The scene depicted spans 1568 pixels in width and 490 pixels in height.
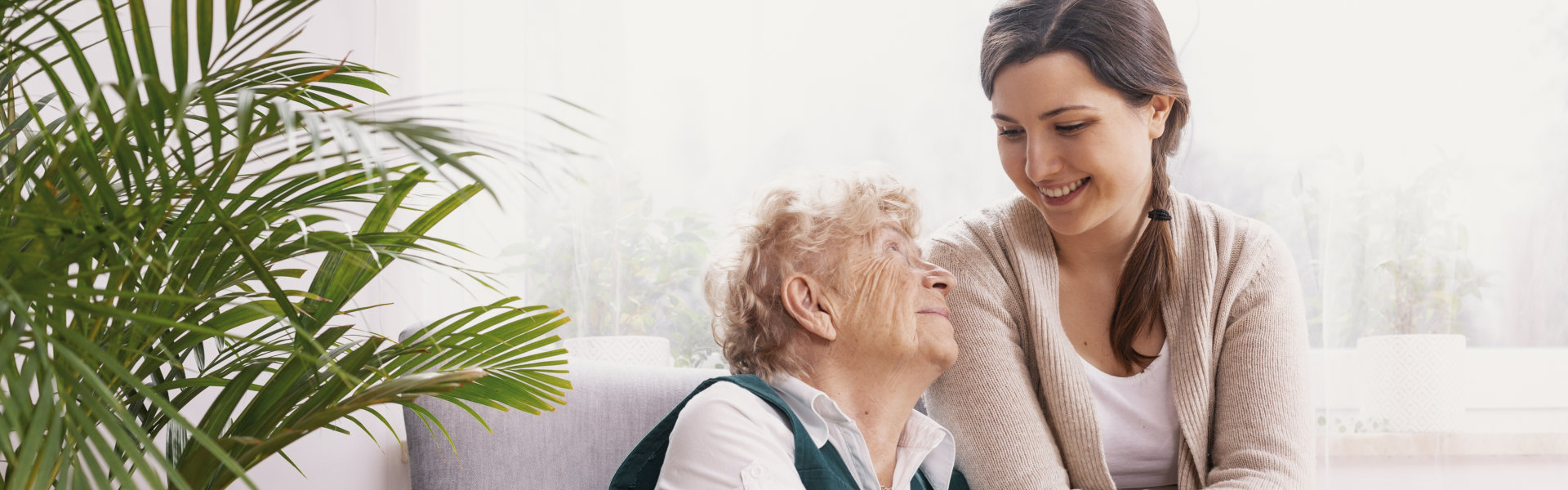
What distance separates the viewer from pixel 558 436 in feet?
5.34

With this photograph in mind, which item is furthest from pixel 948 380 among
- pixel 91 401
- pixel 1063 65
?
pixel 91 401

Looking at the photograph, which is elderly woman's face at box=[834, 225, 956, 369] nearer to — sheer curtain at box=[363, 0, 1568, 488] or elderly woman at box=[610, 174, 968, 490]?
elderly woman at box=[610, 174, 968, 490]

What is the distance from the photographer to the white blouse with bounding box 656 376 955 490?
1263mm

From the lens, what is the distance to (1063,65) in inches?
57.3

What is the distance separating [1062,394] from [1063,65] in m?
0.50

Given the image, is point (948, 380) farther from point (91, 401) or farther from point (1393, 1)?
point (1393, 1)

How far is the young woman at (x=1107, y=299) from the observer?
58.0 inches

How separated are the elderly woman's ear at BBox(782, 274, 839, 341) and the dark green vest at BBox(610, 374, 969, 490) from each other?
0.36 feet

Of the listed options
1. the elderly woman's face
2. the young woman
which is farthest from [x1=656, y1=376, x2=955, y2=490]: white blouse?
the young woman

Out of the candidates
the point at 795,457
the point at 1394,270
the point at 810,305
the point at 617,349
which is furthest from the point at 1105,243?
the point at 617,349

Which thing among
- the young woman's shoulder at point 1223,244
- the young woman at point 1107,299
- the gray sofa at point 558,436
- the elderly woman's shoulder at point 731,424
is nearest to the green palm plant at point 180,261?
the elderly woman's shoulder at point 731,424

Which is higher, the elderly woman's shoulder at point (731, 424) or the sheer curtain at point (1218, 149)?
the sheer curtain at point (1218, 149)

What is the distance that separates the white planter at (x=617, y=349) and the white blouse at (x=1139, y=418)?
1127 millimetres

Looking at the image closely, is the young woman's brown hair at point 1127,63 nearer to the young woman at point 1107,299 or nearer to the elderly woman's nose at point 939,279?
the young woman at point 1107,299
